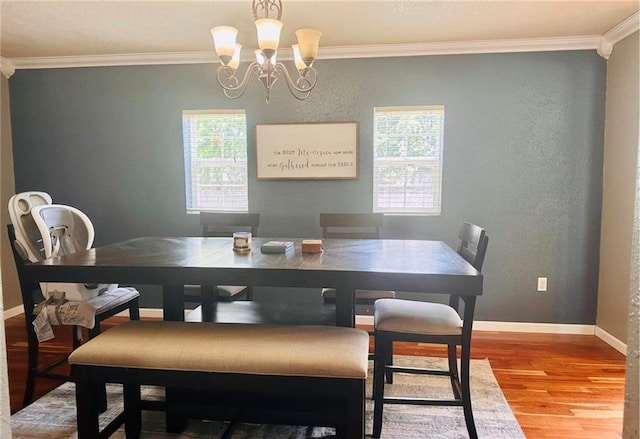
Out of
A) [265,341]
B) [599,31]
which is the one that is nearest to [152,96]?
[265,341]

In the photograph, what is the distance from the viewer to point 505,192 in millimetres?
3354

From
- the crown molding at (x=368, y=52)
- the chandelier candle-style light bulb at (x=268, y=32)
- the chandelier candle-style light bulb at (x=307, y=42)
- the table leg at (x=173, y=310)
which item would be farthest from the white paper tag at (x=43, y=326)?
the crown molding at (x=368, y=52)

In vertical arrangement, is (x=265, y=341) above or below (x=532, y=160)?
below

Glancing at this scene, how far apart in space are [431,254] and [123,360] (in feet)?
4.65

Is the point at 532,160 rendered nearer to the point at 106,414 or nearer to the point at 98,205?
the point at 106,414

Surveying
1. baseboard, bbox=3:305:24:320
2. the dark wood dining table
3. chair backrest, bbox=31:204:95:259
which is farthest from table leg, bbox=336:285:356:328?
baseboard, bbox=3:305:24:320

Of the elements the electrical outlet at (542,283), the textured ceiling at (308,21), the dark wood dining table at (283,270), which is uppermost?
the textured ceiling at (308,21)

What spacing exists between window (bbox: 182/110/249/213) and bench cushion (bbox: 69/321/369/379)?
6.83 ft

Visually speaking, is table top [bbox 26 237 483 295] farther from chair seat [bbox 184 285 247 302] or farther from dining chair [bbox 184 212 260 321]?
chair seat [bbox 184 285 247 302]

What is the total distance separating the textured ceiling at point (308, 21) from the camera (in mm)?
2590

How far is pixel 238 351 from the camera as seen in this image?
1554 mm

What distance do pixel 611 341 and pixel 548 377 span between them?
896mm

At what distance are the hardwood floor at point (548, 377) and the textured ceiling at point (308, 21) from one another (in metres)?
2.29

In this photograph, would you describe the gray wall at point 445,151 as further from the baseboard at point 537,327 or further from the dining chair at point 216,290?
the dining chair at point 216,290
